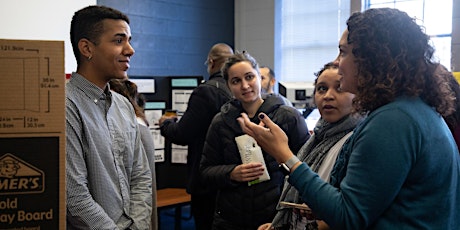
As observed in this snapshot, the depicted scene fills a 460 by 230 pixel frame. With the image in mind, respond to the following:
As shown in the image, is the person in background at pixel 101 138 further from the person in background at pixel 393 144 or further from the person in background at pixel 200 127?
the person in background at pixel 200 127

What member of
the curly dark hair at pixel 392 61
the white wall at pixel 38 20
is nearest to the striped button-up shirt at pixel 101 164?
the curly dark hair at pixel 392 61

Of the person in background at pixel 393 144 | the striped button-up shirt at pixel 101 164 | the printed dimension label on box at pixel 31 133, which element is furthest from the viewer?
the striped button-up shirt at pixel 101 164

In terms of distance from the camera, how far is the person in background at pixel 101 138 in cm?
→ 162

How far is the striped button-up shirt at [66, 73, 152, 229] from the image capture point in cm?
161

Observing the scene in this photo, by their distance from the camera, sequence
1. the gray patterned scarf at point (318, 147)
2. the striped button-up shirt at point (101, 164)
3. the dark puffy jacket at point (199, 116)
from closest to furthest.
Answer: the striped button-up shirt at point (101, 164), the gray patterned scarf at point (318, 147), the dark puffy jacket at point (199, 116)

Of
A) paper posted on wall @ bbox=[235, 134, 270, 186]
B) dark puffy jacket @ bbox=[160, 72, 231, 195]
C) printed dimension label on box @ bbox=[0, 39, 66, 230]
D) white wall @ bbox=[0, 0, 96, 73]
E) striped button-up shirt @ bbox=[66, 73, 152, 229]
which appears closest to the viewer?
printed dimension label on box @ bbox=[0, 39, 66, 230]

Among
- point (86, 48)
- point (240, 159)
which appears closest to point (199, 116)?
point (240, 159)

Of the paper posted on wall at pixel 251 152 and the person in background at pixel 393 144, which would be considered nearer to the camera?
the person in background at pixel 393 144

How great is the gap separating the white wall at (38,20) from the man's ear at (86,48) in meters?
2.76

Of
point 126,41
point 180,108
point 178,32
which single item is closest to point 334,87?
point 126,41

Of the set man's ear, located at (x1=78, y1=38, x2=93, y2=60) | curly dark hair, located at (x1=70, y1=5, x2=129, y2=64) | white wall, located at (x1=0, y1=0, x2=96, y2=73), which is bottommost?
man's ear, located at (x1=78, y1=38, x2=93, y2=60)

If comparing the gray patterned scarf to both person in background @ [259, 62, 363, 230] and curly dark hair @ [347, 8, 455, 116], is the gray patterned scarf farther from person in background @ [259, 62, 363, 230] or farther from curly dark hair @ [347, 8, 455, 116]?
curly dark hair @ [347, 8, 455, 116]

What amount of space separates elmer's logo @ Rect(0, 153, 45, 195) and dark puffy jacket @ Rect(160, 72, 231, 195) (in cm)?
163

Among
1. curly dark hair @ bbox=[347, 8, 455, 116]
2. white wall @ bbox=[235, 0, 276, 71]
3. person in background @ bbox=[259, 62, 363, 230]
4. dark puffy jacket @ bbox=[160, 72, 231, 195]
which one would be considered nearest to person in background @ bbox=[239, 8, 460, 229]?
curly dark hair @ bbox=[347, 8, 455, 116]
